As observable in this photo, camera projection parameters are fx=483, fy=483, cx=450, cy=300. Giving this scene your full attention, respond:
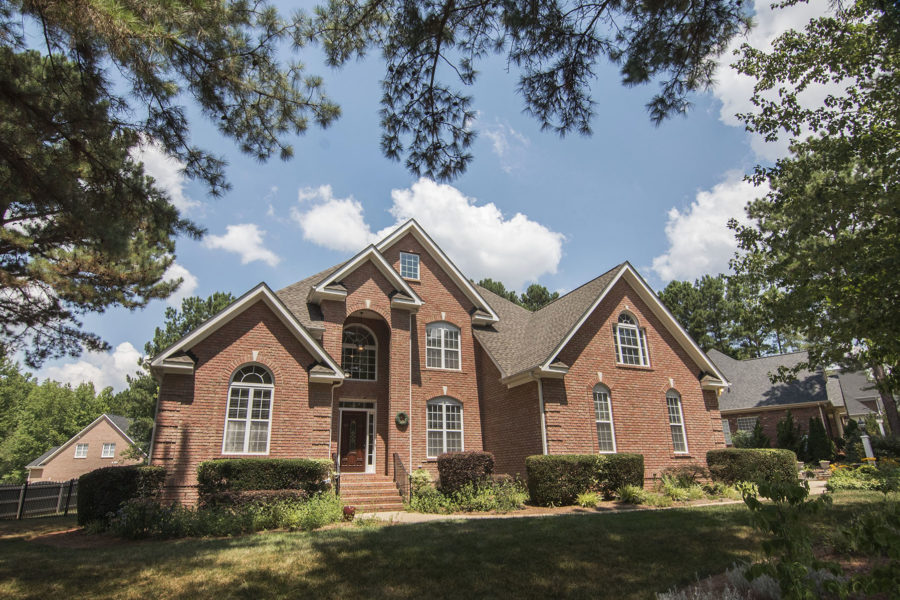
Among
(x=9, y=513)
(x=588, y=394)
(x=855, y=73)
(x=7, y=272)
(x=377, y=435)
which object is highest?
(x=855, y=73)

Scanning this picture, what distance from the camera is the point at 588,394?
55.8 ft

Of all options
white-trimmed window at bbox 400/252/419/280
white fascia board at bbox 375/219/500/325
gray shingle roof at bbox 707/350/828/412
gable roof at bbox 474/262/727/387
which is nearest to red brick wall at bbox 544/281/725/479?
gable roof at bbox 474/262/727/387

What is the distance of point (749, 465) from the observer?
54.5 ft

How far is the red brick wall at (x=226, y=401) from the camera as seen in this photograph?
12797mm

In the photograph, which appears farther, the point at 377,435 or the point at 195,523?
the point at 377,435

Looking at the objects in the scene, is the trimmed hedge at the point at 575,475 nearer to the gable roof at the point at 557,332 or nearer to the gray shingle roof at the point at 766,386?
the gable roof at the point at 557,332

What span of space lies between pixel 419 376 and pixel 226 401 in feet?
22.3

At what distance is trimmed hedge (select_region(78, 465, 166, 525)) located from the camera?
11242mm

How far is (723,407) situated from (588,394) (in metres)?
19.9

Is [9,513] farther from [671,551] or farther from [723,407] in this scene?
[723,407]

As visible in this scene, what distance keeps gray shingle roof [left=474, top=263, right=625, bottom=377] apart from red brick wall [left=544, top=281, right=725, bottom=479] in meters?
0.55

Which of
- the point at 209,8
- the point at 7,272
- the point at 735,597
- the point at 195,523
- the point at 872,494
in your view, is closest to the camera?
the point at 735,597

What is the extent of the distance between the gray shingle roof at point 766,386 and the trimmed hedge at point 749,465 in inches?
515

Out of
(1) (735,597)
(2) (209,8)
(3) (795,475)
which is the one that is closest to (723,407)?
(3) (795,475)
